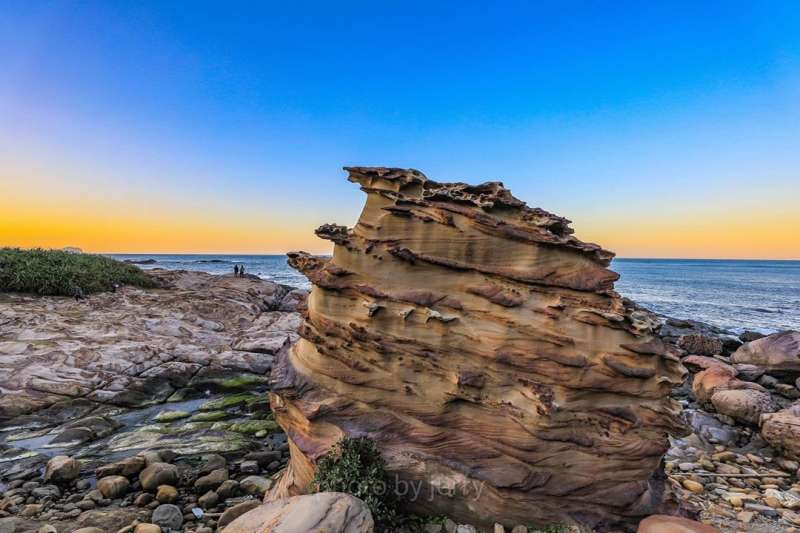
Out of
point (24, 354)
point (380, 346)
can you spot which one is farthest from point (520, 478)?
point (24, 354)

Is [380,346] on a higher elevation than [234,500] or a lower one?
higher

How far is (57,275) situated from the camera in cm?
1650

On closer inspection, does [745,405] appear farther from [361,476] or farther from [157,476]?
[157,476]

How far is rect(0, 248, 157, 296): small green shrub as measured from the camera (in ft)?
51.2

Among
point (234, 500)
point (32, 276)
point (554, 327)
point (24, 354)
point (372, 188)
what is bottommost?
point (234, 500)

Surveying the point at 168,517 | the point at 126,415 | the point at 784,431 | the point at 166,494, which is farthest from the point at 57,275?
the point at 784,431

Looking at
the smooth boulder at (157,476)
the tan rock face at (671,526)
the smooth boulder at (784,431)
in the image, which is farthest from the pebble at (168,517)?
the smooth boulder at (784,431)

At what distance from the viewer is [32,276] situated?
1584 cm

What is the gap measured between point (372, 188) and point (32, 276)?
17.0 m

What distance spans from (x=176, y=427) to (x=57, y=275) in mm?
12291

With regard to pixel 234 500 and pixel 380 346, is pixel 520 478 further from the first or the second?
pixel 234 500

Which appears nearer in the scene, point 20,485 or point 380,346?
point 380,346

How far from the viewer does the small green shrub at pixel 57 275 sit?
1560cm

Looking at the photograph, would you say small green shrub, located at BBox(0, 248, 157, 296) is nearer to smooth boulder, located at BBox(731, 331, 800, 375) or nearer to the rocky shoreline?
the rocky shoreline
